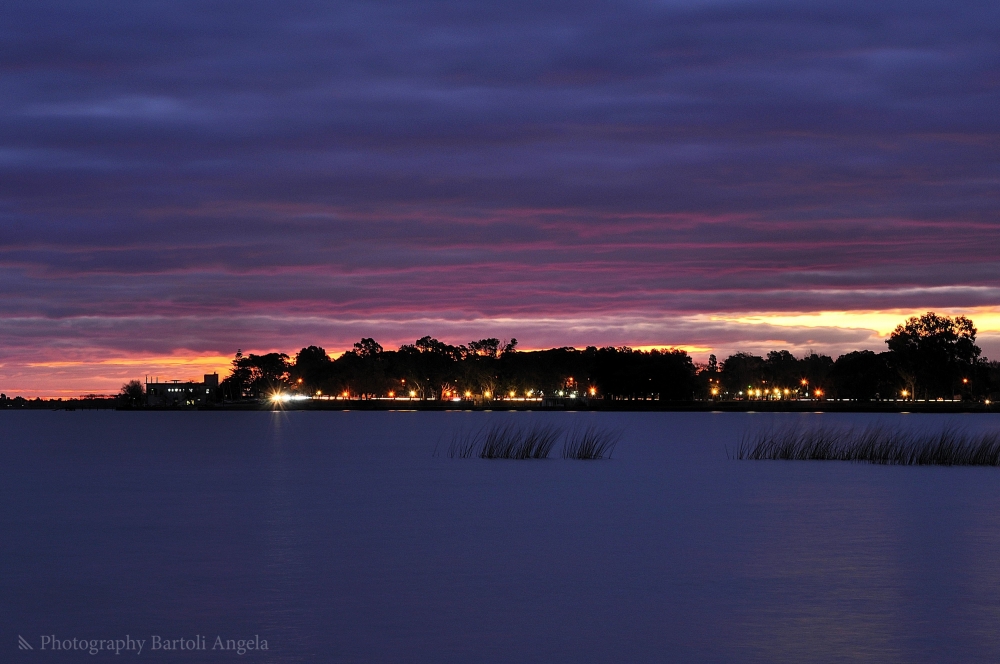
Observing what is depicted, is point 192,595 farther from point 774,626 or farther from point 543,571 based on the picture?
point 774,626

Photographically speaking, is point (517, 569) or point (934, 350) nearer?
point (517, 569)

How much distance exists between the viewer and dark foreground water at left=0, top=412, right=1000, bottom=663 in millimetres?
15391

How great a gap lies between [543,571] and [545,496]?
15284 mm

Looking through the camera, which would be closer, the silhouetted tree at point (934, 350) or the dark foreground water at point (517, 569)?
the dark foreground water at point (517, 569)

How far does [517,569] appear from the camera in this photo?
21453 mm

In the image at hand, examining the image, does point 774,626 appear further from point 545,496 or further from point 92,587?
point 545,496

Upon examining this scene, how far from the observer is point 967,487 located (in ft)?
125

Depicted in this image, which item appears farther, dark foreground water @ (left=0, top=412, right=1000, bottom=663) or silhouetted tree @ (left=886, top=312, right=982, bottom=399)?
silhouetted tree @ (left=886, top=312, right=982, bottom=399)

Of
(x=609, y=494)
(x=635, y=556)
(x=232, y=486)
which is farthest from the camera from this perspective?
(x=232, y=486)

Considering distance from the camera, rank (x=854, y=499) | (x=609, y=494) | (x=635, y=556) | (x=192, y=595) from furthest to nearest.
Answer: (x=609, y=494) → (x=854, y=499) → (x=635, y=556) → (x=192, y=595)

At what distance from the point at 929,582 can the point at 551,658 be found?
8807 millimetres

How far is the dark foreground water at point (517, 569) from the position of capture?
50.5 feet

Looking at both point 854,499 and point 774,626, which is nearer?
point 774,626

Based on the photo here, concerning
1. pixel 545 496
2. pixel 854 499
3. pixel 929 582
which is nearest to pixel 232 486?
pixel 545 496
